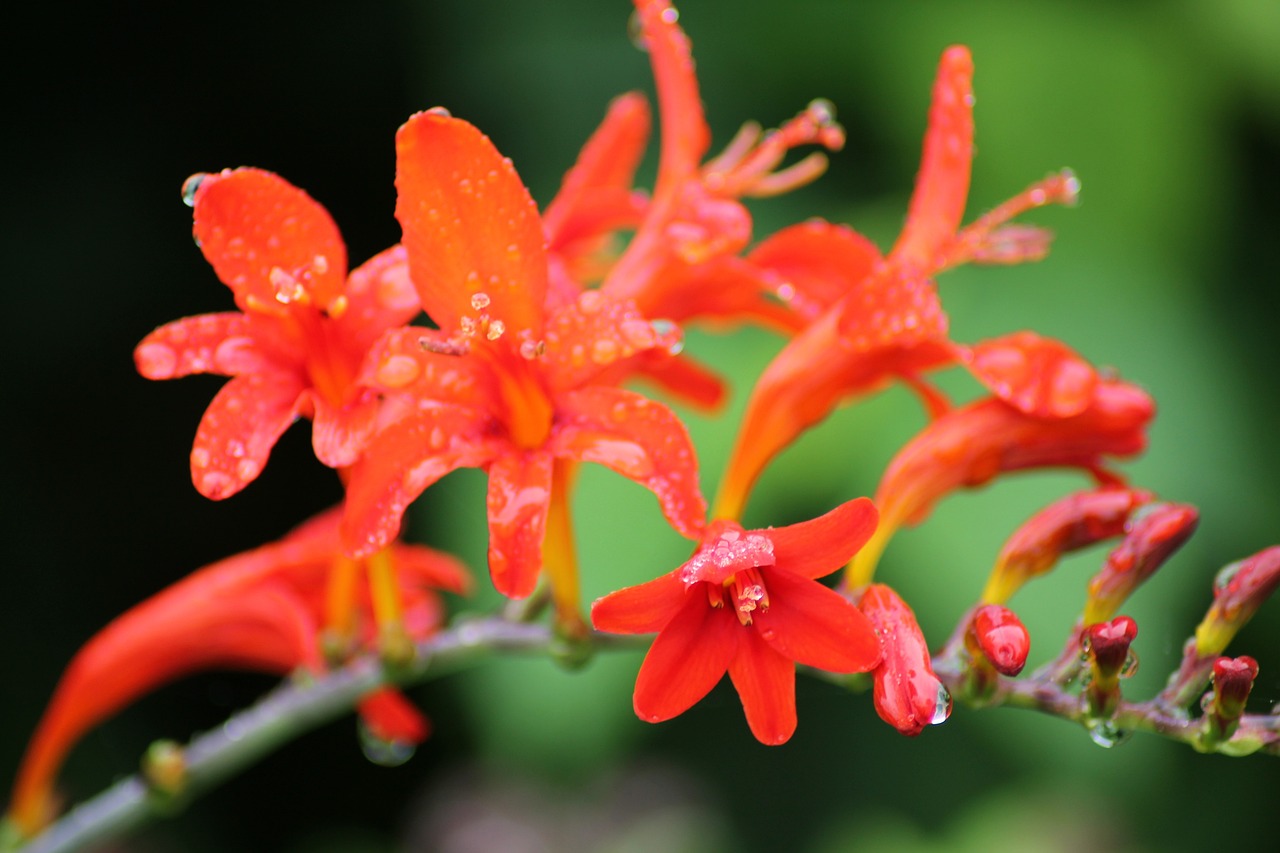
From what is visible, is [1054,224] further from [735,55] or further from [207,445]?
[207,445]

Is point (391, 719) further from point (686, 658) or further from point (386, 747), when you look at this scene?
point (686, 658)

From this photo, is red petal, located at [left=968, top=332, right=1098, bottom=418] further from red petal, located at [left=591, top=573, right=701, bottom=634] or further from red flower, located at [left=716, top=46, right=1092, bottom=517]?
red petal, located at [left=591, top=573, right=701, bottom=634]

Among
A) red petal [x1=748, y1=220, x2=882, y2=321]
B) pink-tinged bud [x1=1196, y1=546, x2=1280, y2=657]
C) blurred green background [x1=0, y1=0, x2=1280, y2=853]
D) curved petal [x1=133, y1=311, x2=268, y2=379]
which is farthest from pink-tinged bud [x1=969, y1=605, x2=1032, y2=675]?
blurred green background [x1=0, y1=0, x2=1280, y2=853]

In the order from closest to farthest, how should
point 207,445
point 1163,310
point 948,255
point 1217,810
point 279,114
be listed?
point 207,445
point 948,255
point 1163,310
point 1217,810
point 279,114

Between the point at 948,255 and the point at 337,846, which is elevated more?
the point at 948,255

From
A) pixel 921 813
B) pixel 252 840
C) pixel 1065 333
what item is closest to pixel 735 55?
pixel 1065 333

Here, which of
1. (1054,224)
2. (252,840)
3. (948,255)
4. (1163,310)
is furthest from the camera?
(252,840)

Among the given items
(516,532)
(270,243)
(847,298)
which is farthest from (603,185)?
(516,532)

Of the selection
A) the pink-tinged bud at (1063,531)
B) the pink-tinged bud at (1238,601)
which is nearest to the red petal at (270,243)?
the pink-tinged bud at (1063,531)
